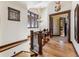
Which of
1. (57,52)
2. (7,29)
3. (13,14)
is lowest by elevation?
(57,52)

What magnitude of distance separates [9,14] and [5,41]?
3.52 ft

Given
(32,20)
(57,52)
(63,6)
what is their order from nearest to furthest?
1. (57,52)
2. (63,6)
3. (32,20)

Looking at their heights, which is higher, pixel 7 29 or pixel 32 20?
pixel 32 20

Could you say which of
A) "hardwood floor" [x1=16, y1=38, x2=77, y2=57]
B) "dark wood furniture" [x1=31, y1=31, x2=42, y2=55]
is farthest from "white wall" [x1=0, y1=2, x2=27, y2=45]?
"hardwood floor" [x1=16, y1=38, x2=77, y2=57]

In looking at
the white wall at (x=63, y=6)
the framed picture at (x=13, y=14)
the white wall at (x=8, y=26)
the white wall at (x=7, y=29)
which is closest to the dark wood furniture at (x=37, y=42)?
the white wall at (x=7, y=29)

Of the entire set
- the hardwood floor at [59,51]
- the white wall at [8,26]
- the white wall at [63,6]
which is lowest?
the hardwood floor at [59,51]

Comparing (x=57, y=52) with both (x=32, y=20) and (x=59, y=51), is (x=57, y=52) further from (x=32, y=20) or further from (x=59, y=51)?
(x=32, y=20)

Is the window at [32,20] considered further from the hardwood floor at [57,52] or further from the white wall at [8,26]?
the hardwood floor at [57,52]

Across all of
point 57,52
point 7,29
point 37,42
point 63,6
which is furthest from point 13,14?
point 63,6

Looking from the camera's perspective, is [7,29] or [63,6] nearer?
[7,29]

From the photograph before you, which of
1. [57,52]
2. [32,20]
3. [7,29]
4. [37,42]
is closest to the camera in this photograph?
[7,29]

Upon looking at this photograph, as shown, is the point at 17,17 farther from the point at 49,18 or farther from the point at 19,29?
the point at 49,18

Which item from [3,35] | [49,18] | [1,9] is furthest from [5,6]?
[49,18]

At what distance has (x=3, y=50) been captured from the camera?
11.9 feet
